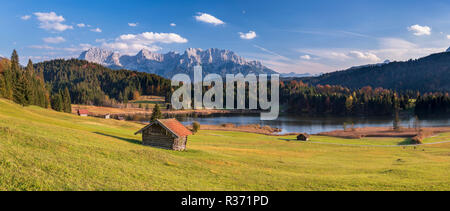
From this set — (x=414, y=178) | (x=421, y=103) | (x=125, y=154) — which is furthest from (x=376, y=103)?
(x=125, y=154)

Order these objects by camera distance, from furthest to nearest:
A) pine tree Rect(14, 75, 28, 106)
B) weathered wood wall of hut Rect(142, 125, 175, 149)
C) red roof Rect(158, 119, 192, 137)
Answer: pine tree Rect(14, 75, 28, 106) → weathered wood wall of hut Rect(142, 125, 175, 149) → red roof Rect(158, 119, 192, 137)

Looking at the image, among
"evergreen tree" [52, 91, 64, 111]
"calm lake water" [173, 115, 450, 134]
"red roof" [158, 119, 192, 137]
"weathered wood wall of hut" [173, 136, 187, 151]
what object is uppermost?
"evergreen tree" [52, 91, 64, 111]

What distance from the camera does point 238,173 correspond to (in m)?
27.6

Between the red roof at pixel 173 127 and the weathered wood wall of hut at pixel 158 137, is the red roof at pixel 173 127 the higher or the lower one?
the higher one

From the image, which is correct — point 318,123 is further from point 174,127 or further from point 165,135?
point 165,135

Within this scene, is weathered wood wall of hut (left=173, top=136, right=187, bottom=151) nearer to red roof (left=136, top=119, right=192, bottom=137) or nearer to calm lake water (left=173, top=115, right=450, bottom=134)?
red roof (left=136, top=119, right=192, bottom=137)

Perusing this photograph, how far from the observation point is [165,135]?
4009 cm

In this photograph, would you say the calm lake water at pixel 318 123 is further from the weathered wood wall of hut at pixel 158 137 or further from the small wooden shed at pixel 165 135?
the weathered wood wall of hut at pixel 158 137

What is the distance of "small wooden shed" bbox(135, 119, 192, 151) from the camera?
1545 inches

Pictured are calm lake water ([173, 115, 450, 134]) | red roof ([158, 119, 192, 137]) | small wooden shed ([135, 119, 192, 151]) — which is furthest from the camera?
calm lake water ([173, 115, 450, 134])

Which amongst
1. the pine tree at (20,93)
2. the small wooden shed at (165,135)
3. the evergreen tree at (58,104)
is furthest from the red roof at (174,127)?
the evergreen tree at (58,104)

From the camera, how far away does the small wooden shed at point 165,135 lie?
3925 centimetres

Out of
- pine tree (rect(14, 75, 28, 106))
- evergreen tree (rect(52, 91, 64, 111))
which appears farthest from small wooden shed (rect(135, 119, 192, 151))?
evergreen tree (rect(52, 91, 64, 111))

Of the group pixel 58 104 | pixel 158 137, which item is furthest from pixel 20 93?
pixel 158 137
